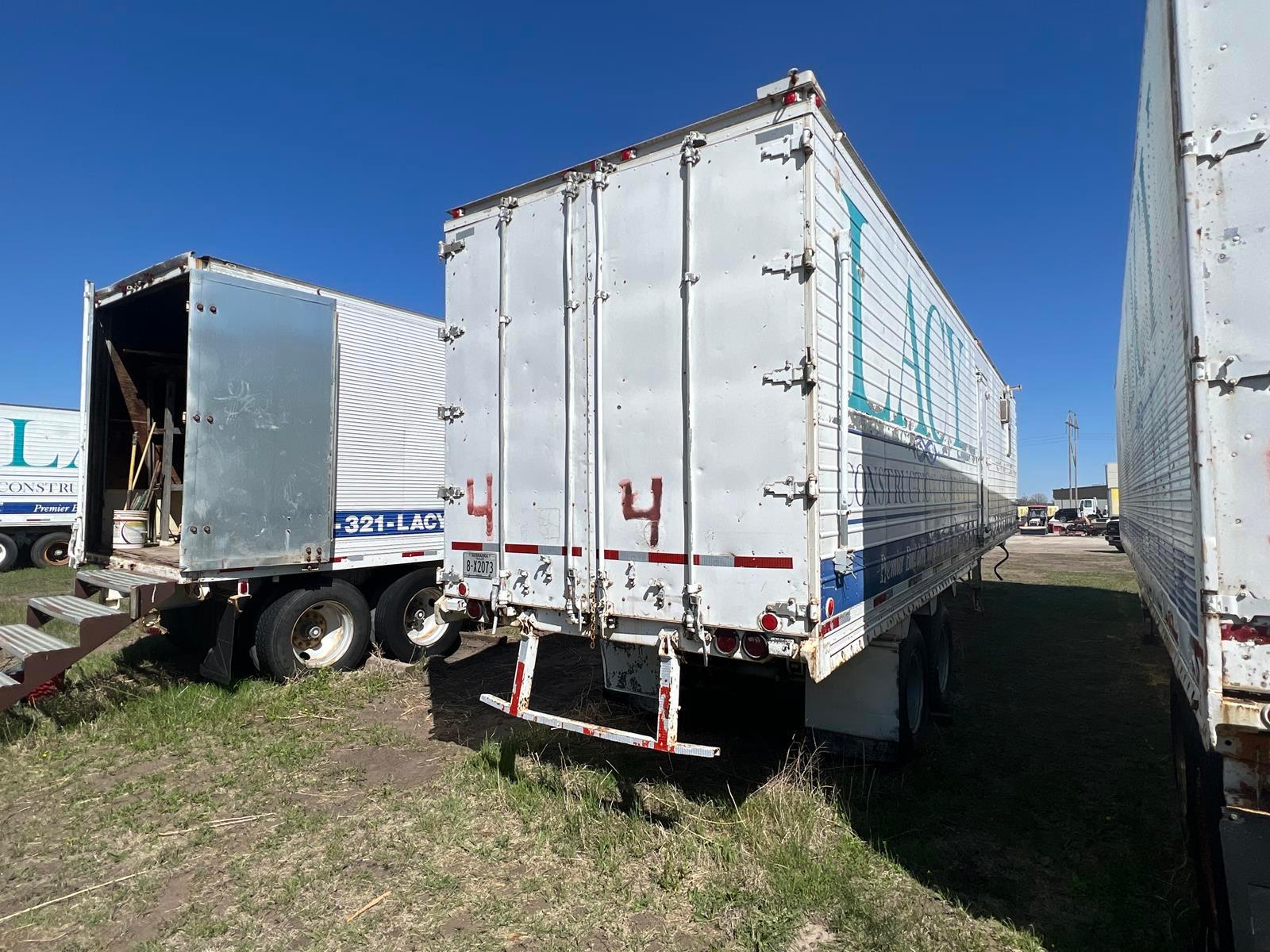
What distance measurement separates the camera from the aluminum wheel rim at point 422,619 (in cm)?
826

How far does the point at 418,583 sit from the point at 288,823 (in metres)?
4.08

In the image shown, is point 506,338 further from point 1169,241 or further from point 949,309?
point 949,309

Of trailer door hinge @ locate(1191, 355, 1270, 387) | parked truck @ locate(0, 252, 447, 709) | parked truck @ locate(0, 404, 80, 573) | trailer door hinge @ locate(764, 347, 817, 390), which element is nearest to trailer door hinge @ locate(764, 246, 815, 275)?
trailer door hinge @ locate(764, 347, 817, 390)

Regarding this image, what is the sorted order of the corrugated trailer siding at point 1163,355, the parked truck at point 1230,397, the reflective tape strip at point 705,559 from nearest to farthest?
the parked truck at point 1230,397 < the corrugated trailer siding at point 1163,355 < the reflective tape strip at point 705,559

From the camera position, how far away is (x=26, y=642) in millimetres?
5586

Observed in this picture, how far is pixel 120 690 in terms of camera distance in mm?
6500

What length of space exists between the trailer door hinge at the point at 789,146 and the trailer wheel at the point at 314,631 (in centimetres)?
610

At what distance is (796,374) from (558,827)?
9.88ft

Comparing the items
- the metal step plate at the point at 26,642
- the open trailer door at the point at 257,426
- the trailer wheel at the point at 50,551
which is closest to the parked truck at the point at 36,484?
the trailer wheel at the point at 50,551

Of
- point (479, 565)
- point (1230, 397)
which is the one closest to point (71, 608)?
point (479, 565)

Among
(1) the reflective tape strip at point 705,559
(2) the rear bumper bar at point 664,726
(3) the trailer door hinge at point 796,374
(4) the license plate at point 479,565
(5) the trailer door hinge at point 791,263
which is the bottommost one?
(2) the rear bumper bar at point 664,726

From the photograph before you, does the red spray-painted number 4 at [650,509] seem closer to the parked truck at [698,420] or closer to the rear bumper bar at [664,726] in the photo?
the parked truck at [698,420]

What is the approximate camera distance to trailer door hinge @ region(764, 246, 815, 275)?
143 inches

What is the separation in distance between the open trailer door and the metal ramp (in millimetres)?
443
